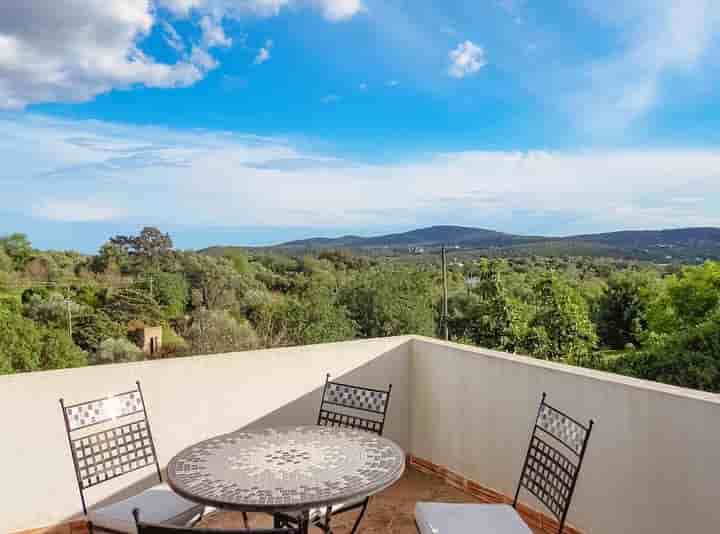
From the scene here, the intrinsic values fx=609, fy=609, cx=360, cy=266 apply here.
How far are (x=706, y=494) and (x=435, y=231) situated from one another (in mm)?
13263

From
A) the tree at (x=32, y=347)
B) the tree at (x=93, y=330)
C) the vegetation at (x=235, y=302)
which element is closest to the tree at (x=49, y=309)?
the vegetation at (x=235, y=302)

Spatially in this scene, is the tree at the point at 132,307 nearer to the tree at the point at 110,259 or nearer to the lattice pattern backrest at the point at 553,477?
the tree at the point at 110,259

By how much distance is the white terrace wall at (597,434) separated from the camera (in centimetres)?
259

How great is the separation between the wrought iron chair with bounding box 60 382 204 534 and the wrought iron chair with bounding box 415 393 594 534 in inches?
39.4

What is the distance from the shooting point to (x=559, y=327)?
24.5m

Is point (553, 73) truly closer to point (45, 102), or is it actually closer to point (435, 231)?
point (435, 231)

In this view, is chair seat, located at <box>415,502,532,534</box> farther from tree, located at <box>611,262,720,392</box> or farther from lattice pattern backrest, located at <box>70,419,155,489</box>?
tree, located at <box>611,262,720,392</box>

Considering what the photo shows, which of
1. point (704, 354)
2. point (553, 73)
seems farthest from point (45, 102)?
point (704, 354)

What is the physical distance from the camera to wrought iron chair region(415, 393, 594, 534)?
2.38m

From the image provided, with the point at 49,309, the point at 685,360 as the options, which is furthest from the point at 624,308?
the point at 49,309

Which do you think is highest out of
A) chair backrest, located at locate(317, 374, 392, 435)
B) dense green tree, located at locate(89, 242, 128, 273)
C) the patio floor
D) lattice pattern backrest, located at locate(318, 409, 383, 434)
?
dense green tree, located at locate(89, 242, 128, 273)

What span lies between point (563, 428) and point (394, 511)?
1.39 metres

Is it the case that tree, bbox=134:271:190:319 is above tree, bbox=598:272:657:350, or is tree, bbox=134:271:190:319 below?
above

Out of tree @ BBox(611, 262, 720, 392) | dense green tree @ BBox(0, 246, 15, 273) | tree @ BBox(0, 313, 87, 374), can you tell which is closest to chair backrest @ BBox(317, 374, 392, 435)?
tree @ BBox(611, 262, 720, 392)
